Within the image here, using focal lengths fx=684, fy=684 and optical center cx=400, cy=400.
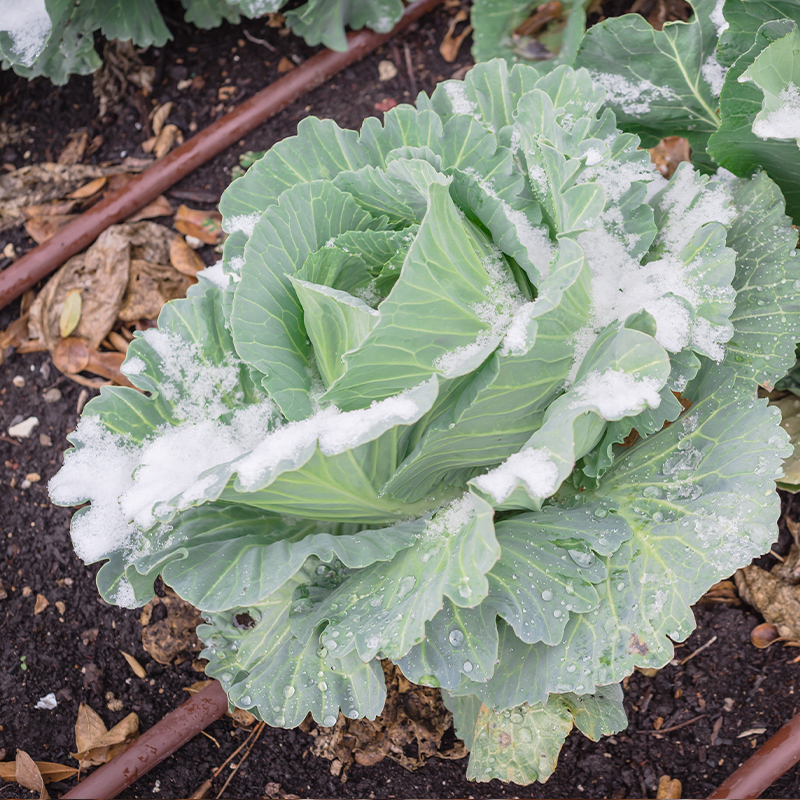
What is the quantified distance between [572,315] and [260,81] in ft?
7.36

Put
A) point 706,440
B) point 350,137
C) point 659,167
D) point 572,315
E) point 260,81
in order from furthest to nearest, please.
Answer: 1. point 260,81
2. point 659,167
3. point 350,137
4. point 706,440
5. point 572,315

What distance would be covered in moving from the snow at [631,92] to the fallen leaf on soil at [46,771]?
8.35 feet

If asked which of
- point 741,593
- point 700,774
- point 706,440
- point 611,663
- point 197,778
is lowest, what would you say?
point 700,774

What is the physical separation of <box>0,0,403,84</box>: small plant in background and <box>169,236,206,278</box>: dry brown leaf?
0.79 metres

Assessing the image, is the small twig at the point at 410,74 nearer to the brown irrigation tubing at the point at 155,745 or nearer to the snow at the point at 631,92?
the snow at the point at 631,92

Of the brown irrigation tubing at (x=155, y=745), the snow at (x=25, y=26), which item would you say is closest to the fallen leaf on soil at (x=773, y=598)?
the brown irrigation tubing at (x=155, y=745)

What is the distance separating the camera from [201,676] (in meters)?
2.16

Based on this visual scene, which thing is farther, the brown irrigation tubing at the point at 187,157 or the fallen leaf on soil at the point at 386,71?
the fallen leaf on soil at the point at 386,71

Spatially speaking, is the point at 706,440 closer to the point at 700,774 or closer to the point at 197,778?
the point at 700,774

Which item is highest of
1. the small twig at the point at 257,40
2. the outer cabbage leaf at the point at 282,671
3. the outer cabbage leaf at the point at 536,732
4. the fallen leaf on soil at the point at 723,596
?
the small twig at the point at 257,40

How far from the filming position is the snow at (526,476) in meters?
1.16

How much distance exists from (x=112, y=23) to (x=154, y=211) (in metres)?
0.73

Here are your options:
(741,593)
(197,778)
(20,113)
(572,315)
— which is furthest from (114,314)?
(741,593)

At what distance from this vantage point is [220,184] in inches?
111
